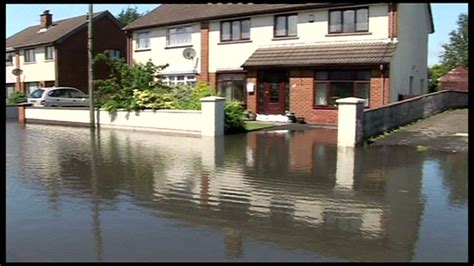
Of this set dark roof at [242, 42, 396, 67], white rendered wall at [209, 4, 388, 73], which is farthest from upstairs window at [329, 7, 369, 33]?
dark roof at [242, 42, 396, 67]

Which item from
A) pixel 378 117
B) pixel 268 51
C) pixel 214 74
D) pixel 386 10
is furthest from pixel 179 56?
pixel 378 117

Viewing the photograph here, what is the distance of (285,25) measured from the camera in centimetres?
2164

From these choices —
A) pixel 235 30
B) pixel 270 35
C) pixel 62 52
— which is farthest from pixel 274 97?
pixel 62 52

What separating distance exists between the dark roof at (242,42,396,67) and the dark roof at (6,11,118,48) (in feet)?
57.8

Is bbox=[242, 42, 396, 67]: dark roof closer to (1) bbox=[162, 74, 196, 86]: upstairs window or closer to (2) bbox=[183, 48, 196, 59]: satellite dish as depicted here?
(2) bbox=[183, 48, 196, 59]: satellite dish

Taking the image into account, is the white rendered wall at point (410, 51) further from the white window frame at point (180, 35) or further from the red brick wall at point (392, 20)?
the white window frame at point (180, 35)

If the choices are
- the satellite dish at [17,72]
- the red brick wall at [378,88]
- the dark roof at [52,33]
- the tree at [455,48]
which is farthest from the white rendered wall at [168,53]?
the tree at [455,48]

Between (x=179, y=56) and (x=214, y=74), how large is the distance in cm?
248

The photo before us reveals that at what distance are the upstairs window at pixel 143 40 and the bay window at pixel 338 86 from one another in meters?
10.4

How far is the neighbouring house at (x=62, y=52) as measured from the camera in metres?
34.0

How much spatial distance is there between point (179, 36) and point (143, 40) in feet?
A: 9.03

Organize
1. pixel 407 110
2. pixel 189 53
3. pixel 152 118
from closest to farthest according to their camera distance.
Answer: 1. pixel 407 110
2. pixel 152 118
3. pixel 189 53

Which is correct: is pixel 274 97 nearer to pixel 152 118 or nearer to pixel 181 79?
pixel 181 79

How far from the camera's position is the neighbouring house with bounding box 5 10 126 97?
3400cm
